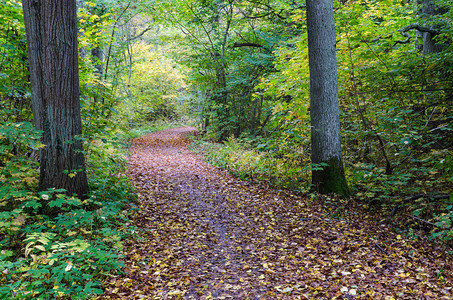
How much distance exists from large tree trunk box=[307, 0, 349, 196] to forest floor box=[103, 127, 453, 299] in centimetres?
78

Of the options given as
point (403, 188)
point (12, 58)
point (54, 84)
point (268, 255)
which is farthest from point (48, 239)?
point (403, 188)

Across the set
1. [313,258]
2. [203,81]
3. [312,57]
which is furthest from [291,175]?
[203,81]

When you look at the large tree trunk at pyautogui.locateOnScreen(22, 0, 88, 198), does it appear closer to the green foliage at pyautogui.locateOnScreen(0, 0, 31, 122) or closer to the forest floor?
the green foliage at pyautogui.locateOnScreen(0, 0, 31, 122)

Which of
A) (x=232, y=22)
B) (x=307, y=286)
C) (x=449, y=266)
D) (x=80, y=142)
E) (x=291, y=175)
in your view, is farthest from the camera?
(x=232, y=22)

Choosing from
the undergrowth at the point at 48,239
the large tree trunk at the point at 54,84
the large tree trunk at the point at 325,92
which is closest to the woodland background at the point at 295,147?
the undergrowth at the point at 48,239

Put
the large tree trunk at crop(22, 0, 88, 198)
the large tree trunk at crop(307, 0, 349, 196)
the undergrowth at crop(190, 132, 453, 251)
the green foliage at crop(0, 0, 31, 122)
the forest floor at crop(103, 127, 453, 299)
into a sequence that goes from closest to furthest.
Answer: the forest floor at crop(103, 127, 453, 299)
the large tree trunk at crop(22, 0, 88, 198)
the undergrowth at crop(190, 132, 453, 251)
the green foliage at crop(0, 0, 31, 122)
the large tree trunk at crop(307, 0, 349, 196)

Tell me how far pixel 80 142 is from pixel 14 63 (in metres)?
2.27

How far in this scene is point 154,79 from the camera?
82.7 feet

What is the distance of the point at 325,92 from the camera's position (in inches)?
228

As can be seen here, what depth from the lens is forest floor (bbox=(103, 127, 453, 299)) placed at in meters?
3.11

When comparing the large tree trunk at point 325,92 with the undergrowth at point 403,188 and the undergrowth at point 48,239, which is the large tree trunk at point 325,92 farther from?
the undergrowth at point 48,239

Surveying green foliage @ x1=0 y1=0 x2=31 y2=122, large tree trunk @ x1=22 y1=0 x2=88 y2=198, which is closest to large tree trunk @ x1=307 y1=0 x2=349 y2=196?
large tree trunk @ x1=22 y1=0 x2=88 y2=198

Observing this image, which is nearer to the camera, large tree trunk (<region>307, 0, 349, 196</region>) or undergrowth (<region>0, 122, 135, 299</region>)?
undergrowth (<region>0, 122, 135, 299</region>)

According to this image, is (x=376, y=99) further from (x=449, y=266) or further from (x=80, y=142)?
(x=80, y=142)
